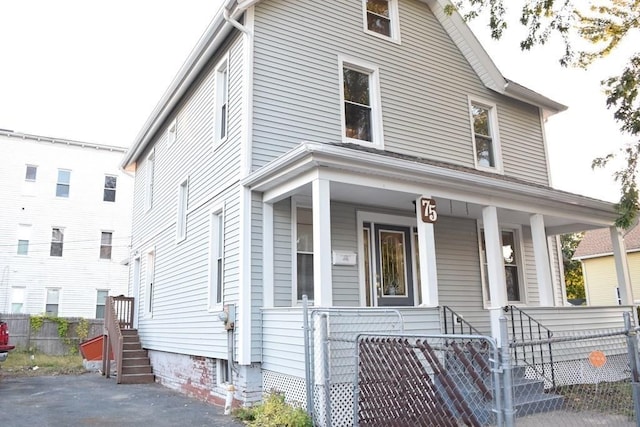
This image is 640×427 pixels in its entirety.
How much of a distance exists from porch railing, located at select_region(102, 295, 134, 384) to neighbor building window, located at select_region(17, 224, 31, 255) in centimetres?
949

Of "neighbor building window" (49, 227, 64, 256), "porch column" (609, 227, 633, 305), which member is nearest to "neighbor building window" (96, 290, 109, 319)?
"neighbor building window" (49, 227, 64, 256)

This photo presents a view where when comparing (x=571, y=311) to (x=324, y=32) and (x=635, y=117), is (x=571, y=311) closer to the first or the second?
(x=635, y=117)

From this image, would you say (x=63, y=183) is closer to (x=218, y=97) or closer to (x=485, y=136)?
(x=218, y=97)

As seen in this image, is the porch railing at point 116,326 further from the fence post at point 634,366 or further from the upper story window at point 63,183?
the fence post at point 634,366

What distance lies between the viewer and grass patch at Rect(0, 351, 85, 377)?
1434 cm

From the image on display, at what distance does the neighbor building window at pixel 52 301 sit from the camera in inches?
837

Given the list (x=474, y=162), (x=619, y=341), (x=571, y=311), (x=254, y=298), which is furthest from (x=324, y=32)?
(x=619, y=341)

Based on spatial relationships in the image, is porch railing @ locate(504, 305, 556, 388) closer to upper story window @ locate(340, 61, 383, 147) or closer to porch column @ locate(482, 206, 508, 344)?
porch column @ locate(482, 206, 508, 344)

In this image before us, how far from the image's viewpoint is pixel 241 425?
6.88m

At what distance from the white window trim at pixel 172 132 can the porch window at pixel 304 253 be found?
536 centimetres

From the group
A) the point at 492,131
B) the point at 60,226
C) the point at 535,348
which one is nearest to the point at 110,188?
the point at 60,226

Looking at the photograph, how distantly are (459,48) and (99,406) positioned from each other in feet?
35.1

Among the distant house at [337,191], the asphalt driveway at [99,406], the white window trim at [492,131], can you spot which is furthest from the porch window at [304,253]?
the white window trim at [492,131]

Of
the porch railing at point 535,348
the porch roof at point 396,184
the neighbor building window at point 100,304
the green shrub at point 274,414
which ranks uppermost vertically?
the porch roof at point 396,184
